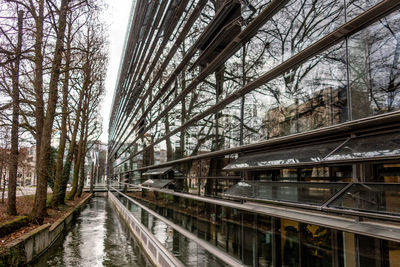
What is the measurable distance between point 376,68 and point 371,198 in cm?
122

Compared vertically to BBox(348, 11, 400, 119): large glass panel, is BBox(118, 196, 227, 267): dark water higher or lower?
lower

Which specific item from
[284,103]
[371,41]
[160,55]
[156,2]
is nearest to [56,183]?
[160,55]

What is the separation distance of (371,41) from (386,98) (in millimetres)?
644

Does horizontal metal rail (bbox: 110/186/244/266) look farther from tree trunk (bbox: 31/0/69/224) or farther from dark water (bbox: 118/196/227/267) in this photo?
tree trunk (bbox: 31/0/69/224)

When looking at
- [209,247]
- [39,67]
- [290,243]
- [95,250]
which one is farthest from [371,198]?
[39,67]

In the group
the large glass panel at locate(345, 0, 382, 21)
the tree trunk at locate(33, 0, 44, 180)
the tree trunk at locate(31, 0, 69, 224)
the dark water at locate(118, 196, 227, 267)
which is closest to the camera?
the large glass panel at locate(345, 0, 382, 21)

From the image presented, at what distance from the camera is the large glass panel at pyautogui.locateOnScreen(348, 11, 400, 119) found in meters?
2.83

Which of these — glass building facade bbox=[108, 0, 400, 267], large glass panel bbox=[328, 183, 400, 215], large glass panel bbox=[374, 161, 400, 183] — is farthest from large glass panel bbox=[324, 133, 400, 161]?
large glass panel bbox=[328, 183, 400, 215]

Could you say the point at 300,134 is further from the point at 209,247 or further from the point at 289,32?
the point at 209,247

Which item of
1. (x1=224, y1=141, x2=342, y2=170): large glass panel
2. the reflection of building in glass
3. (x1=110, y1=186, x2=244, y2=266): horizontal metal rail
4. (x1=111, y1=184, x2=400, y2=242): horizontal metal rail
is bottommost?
(x1=110, y1=186, x2=244, y2=266): horizontal metal rail

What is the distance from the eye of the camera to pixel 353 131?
3.38m

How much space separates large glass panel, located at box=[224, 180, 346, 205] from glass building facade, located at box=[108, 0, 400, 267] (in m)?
0.02

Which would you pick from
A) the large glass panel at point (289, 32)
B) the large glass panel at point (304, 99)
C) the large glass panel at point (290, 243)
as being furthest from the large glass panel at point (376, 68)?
the large glass panel at point (290, 243)

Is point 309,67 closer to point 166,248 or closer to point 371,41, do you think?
point 371,41
